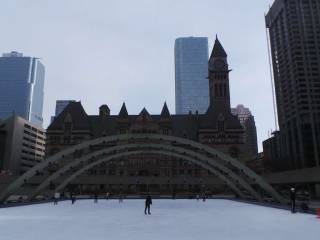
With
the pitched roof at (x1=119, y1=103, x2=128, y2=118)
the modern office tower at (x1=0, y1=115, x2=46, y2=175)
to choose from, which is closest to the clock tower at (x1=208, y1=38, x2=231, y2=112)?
the pitched roof at (x1=119, y1=103, x2=128, y2=118)

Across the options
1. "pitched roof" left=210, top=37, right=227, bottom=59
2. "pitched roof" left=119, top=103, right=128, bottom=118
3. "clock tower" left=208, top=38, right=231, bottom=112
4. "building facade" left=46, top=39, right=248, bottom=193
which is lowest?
"building facade" left=46, top=39, right=248, bottom=193

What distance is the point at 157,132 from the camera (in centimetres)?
8894

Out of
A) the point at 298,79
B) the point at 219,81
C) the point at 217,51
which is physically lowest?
the point at 219,81

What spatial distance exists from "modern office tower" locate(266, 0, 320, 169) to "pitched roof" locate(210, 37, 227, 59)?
116 feet

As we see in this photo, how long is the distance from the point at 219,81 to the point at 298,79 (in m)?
40.2

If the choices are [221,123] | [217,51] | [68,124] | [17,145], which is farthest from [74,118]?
[217,51]

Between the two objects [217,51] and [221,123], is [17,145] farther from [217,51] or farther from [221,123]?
[217,51]

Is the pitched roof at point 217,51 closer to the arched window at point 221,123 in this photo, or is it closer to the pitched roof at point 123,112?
the arched window at point 221,123

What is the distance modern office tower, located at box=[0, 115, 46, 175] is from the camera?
115250 millimetres

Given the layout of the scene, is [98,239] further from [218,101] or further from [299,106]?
[299,106]

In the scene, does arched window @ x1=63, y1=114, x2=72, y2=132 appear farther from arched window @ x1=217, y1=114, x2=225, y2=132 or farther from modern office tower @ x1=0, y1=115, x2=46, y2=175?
arched window @ x1=217, y1=114, x2=225, y2=132

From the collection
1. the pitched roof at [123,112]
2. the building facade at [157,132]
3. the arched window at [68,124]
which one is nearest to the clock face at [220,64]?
the building facade at [157,132]

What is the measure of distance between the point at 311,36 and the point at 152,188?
3510 inches

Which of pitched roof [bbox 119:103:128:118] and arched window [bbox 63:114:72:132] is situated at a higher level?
pitched roof [bbox 119:103:128:118]
